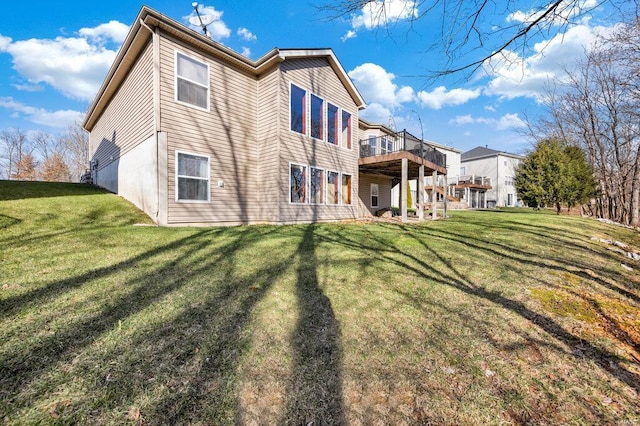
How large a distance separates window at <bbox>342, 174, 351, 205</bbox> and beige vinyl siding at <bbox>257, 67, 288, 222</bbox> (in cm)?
367

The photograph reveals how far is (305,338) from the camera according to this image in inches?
105

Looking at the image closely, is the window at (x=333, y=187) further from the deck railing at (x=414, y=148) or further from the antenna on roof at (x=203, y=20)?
the antenna on roof at (x=203, y=20)

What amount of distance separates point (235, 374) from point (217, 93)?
29.9 feet

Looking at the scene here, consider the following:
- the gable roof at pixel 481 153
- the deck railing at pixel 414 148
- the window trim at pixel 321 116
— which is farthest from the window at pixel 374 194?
the gable roof at pixel 481 153

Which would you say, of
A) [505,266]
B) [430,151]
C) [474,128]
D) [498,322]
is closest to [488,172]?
[474,128]

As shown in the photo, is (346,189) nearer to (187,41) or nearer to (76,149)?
(187,41)

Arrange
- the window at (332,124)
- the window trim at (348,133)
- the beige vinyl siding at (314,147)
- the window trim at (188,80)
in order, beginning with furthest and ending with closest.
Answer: the window trim at (348,133) → the window at (332,124) → the beige vinyl siding at (314,147) → the window trim at (188,80)

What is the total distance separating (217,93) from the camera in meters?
9.15

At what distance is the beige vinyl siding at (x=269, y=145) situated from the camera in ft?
31.9

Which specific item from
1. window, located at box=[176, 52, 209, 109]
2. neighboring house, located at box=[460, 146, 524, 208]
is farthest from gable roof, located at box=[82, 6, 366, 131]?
neighboring house, located at box=[460, 146, 524, 208]

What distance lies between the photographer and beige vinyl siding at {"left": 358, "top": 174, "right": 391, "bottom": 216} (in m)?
16.3

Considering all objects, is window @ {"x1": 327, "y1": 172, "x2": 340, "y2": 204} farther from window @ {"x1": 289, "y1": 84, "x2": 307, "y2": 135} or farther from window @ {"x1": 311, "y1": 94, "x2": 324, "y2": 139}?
window @ {"x1": 289, "y1": 84, "x2": 307, "y2": 135}

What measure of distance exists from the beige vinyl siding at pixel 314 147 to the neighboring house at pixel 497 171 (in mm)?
30146

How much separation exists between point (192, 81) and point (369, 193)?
439 inches
